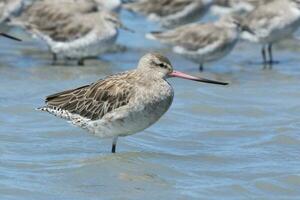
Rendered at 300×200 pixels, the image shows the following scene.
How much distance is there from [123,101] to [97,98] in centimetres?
40

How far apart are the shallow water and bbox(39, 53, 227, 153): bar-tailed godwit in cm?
31

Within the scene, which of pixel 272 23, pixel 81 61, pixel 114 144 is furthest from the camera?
pixel 272 23

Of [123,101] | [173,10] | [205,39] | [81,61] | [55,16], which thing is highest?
[173,10]

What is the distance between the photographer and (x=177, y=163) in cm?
869

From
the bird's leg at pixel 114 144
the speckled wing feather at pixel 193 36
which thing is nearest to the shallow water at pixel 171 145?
the bird's leg at pixel 114 144

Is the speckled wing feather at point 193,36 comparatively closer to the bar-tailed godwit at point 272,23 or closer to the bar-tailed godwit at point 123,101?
the bar-tailed godwit at point 272,23

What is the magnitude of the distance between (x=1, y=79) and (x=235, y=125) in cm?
361

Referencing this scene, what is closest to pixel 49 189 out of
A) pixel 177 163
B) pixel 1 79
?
pixel 177 163

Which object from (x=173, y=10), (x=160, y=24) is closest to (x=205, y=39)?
(x=173, y=10)

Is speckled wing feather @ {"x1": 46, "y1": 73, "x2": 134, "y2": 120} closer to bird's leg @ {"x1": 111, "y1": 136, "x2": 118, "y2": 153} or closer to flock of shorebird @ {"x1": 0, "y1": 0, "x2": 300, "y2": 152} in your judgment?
bird's leg @ {"x1": 111, "y1": 136, "x2": 118, "y2": 153}

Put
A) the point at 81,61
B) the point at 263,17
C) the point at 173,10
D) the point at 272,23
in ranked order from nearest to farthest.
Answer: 1. the point at 81,61
2. the point at 272,23
3. the point at 263,17
4. the point at 173,10

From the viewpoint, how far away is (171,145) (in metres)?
9.62

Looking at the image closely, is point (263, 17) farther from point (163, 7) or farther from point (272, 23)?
point (163, 7)

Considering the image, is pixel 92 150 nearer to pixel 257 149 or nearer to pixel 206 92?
pixel 257 149
